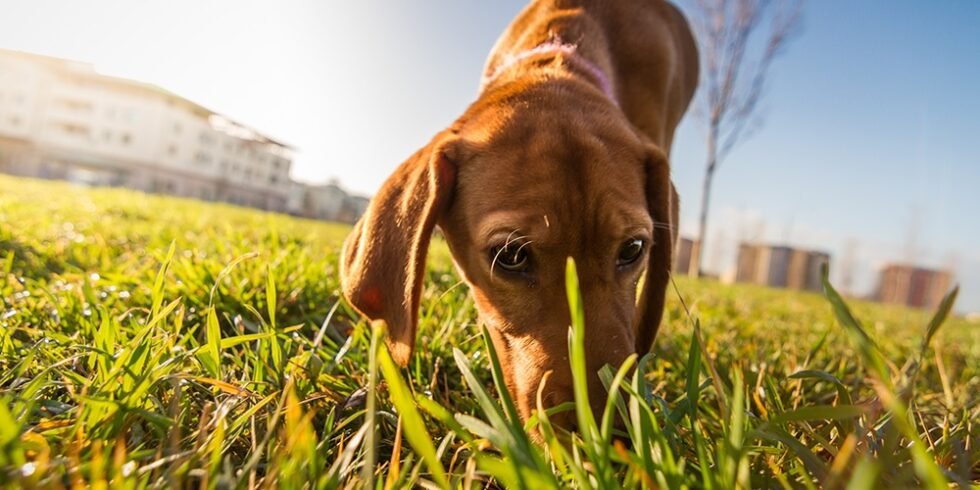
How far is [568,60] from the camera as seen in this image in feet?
10.9

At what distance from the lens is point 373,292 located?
204 centimetres

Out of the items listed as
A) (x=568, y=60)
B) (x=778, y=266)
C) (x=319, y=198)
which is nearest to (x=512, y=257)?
(x=568, y=60)

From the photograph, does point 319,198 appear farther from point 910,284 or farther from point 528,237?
point 528,237

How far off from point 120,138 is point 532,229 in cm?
7757

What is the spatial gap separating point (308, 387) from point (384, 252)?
57 centimetres

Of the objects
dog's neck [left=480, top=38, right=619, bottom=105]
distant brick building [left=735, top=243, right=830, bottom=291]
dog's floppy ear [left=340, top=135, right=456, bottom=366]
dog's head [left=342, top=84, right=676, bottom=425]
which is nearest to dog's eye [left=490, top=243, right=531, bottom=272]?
dog's head [left=342, top=84, right=676, bottom=425]

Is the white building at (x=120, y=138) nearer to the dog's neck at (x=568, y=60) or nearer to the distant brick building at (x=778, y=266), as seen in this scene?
the distant brick building at (x=778, y=266)

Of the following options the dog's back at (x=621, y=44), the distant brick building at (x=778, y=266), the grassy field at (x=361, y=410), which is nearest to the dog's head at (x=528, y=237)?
the grassy field at (x=361, y=410)

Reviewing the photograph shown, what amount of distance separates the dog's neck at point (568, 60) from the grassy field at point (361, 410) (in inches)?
57.2

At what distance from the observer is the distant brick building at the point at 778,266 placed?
31.8 metres

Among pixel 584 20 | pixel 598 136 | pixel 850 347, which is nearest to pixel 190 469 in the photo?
pixel 598 136

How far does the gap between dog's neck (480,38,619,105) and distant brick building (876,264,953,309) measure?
117 feet

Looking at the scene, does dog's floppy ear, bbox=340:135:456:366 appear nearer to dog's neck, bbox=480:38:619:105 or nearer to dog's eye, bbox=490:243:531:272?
dog's eye, bbox=490:243:531:272

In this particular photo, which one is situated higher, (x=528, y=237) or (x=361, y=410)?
(x=528, y=237)
